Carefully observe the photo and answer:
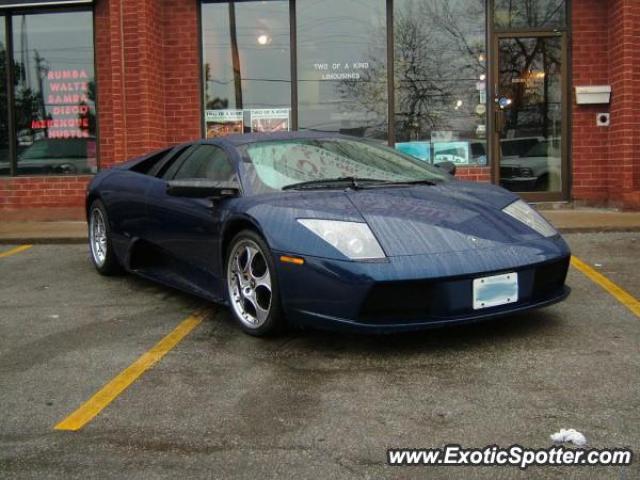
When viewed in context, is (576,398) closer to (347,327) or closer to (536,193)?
(347,327)

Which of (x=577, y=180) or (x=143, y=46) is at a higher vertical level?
(x=143, y=46)

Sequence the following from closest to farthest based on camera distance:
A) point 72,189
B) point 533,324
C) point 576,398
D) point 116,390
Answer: point 576,398, point 116,390, point 533,324, point 72,189

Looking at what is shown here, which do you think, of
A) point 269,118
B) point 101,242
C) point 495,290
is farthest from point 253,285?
point 269,118

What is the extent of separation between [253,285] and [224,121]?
6.59 meters

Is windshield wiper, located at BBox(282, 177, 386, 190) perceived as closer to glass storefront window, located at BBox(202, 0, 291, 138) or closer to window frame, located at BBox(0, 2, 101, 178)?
glass storefront window, located at BBox(202, 0, 291, 138)

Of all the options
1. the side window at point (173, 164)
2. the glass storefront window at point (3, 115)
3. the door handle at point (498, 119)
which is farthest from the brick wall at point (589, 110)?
the glass storefront window at point (3, 115)

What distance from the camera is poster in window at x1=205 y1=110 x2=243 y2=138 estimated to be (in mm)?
10820

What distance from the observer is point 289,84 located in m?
10.7

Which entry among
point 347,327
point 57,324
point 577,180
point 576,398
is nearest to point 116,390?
point 347,327

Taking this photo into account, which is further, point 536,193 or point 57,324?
point 536,193

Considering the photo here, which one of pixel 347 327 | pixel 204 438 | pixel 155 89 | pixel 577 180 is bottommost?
→ pixel 204 438

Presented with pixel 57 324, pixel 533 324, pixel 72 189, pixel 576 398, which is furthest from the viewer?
pixel 72 189

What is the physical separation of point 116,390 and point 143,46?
7.20 metres

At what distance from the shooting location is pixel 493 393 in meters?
3.55
